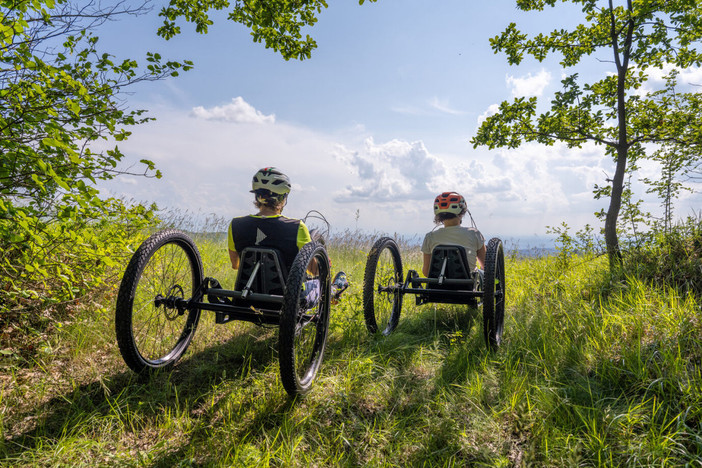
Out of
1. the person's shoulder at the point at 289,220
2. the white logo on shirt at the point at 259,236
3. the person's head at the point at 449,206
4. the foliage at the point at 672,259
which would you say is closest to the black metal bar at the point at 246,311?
the white logo on shirt at the point at 259,236

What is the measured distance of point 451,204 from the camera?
4.56 m

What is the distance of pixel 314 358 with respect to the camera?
10.1ft

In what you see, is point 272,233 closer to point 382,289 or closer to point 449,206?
point 382,289

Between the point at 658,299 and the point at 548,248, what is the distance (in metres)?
4.87

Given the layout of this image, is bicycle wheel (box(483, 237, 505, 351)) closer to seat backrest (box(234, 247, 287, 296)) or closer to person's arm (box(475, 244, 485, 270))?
person's arm (box(475, 244, 485, 270))

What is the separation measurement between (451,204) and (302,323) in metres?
2.58

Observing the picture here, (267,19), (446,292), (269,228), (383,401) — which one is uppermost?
(267,19)

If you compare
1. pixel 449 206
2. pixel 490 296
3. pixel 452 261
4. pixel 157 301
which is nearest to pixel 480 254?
pixel 452 261

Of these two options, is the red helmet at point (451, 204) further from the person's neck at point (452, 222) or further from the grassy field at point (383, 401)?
the grassy field at point (383, 401)

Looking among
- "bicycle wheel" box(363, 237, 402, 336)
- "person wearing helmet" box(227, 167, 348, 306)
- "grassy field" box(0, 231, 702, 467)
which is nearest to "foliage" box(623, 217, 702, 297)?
"grassy field" box(0, 231, 702, 467)

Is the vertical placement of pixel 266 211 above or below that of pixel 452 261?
above

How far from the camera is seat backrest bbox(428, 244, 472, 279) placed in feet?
13.7

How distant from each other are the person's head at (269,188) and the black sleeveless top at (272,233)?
24 centimetres

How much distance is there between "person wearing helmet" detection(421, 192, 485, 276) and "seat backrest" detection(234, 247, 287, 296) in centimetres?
205
